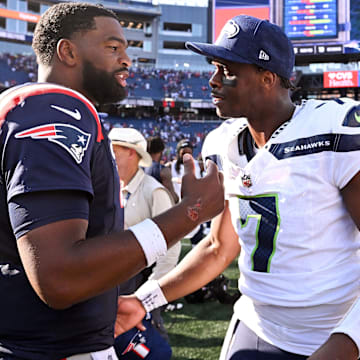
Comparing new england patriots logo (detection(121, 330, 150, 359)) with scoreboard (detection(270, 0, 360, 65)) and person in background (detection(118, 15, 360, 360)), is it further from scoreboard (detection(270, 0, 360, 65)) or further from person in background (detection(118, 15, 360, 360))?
scoreboard (detection(270, 0, 360, 65))

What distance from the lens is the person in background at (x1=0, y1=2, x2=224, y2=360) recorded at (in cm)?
129

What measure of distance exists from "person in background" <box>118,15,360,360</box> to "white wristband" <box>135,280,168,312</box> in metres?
0.03

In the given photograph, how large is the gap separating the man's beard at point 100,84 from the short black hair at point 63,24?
14 centimetres

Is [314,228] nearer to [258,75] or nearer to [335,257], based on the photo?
[335,257]

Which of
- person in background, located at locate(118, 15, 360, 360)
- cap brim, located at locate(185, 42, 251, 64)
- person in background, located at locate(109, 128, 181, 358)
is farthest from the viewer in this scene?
person in background, located at locate(109, 128, 181, 358)

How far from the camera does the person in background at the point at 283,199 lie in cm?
198

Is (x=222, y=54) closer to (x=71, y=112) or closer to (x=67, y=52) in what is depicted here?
(x=67, y=52)

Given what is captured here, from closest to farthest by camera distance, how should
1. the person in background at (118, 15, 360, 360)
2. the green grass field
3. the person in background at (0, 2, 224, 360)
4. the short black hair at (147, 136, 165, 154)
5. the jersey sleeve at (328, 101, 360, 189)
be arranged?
the person in background at (0, 2, 224, 360)
the jersey sleeve at (328, 101, 360, 189)
the person in background at (118, 15, 360, 360)
the green grass field
the short black hair at (147, 136, 165, 154)

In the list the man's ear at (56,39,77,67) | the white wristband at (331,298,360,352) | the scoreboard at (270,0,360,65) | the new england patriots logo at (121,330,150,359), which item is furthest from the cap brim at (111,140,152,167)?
the scoreboard at (270,0,360,65)

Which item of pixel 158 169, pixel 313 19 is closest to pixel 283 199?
pixel 158 169

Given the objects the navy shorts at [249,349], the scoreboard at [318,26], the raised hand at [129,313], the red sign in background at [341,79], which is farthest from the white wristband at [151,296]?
the red sign in background at [341,79]

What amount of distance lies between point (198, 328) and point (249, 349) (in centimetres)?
338

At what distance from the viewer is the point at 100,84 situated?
1.78 meters

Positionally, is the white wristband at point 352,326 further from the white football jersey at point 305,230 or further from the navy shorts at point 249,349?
the navy shorts at point 249,349
